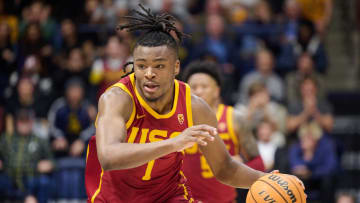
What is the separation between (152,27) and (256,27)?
7480 millimetres

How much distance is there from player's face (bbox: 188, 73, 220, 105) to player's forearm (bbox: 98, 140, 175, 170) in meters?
2.40

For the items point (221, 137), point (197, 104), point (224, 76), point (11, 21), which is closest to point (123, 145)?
point (197, 104)

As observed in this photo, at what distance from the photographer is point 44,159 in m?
8.45

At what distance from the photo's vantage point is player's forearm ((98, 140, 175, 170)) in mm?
3383

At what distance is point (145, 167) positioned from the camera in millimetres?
3998

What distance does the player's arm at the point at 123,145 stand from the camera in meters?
3.35

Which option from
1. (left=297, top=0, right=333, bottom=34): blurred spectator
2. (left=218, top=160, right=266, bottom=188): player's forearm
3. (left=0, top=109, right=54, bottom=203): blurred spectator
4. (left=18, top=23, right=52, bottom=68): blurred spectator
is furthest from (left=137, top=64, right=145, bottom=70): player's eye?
(left=297, top=0, right=333, bottom=34): blurred spectator

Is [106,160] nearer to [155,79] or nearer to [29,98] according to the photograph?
[155,79]

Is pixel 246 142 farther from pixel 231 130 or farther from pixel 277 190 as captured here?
pixel 277 190

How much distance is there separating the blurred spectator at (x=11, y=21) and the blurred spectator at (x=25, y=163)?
2.83 metres

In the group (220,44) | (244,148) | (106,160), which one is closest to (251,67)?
(220,44)

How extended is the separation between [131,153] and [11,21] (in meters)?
8.66

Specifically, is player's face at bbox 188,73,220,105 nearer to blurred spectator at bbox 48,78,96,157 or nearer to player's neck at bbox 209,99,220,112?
player's neck at bbox 209,99,220,112

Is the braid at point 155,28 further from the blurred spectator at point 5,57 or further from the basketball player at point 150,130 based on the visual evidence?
the blurred spectator at point 5,57
